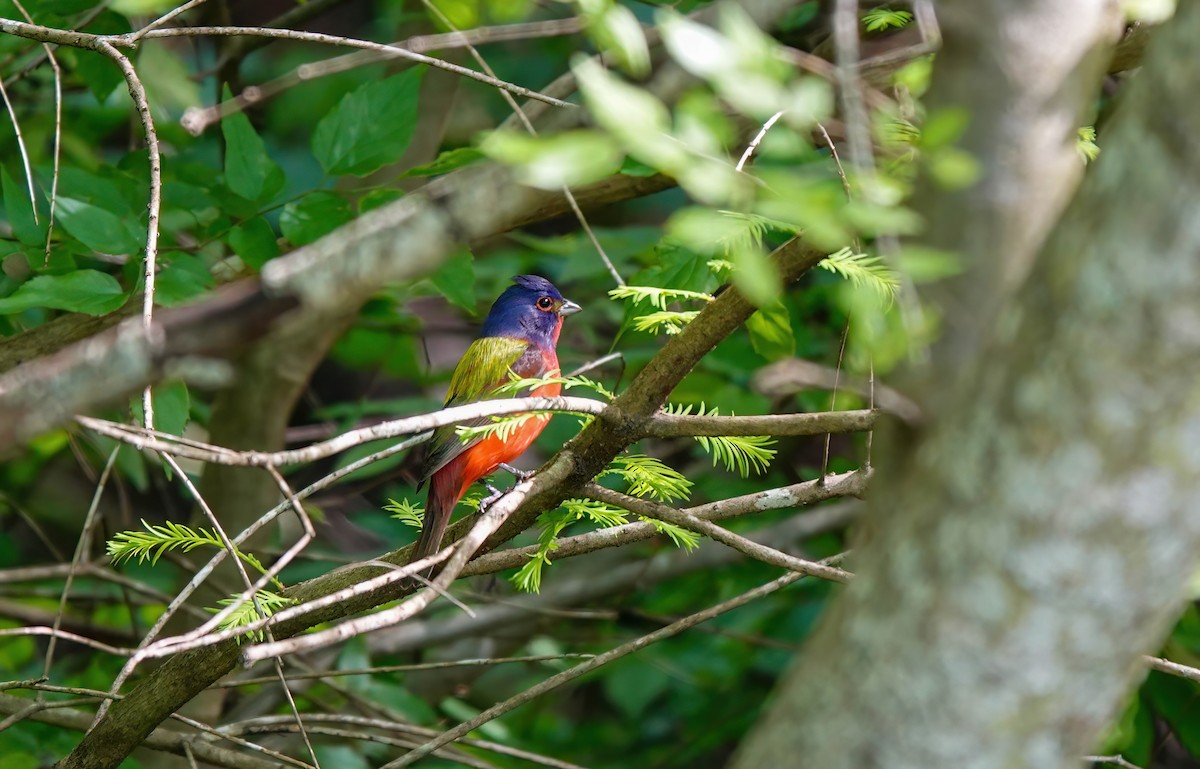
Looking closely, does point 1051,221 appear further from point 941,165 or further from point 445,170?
point 445,170

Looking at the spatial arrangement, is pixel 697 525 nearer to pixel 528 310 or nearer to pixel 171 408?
pixel 171 408

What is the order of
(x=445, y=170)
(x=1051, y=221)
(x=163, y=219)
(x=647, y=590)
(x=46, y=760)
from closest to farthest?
(x=1051, y=221)
(x=445, y=170)
(x=46, y=760)
(x=163, y=219)
(x=647, y=590)

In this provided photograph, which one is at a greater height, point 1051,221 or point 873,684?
point 1051,221

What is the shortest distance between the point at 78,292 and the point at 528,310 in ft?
9.49

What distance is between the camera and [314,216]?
147 inches

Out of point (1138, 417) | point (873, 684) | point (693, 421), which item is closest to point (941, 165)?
point (1138, 417)

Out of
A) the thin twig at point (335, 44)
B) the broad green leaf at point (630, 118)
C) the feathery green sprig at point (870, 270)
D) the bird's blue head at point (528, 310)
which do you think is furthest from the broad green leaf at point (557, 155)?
the bird's blue head at point (528, 310)

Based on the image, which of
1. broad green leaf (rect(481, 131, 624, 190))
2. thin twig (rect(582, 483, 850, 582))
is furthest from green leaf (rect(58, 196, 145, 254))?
broad green leaf (rect(481, 131, 624, 190))

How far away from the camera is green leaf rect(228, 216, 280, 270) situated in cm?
364

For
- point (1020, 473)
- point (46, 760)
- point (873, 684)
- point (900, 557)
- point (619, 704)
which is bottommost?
point (46, 760)

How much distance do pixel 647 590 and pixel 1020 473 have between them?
498cm

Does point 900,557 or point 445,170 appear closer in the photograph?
point 900,557

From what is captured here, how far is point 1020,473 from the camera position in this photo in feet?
4.36

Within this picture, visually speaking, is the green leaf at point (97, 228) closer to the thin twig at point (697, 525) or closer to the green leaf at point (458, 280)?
the green leaf at point (458, 280)
